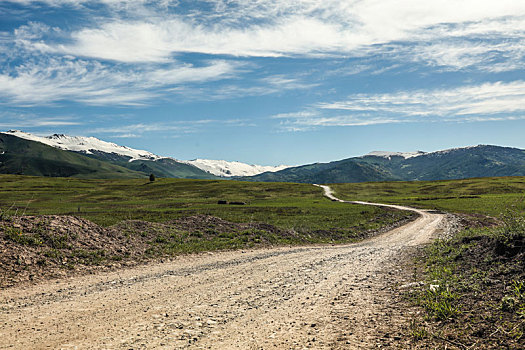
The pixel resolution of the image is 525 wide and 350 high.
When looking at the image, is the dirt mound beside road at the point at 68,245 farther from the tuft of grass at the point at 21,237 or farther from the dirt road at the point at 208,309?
the dirt road at the point at 208,309

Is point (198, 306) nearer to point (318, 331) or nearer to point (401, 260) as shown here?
point (318, 331)

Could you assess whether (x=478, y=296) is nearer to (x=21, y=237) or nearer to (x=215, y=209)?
(x=21, y=237)

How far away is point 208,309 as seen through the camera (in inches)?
→ 503

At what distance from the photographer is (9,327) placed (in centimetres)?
1112

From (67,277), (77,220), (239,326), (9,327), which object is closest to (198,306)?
(239,326)

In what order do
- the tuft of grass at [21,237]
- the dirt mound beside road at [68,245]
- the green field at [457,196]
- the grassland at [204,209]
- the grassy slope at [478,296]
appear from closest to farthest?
the grassy slope at [478,296] < the dirt mound beside road at [68,245] < the tuft of grass at [21,237] < the grassland at [204,209] < the green field at [457,196]

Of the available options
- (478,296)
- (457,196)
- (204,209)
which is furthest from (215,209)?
(457,196)

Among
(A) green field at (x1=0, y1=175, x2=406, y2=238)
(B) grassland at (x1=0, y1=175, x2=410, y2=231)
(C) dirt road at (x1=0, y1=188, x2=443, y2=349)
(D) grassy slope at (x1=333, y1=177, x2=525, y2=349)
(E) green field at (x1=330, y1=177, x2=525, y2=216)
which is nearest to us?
(D) grassy slope at (x1=333, y1=177, x2=525, y2=349)

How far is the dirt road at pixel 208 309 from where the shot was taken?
988cm

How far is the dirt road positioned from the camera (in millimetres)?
9883

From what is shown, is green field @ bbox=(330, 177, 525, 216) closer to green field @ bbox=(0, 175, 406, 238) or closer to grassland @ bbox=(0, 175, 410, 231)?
green field @ bbox=(0, 175, 406, 238)

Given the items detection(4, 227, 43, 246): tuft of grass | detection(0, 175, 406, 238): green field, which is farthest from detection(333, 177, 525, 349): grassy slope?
detection(0, 175, 406, 238): green field

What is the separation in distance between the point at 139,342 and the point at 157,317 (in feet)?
7.09

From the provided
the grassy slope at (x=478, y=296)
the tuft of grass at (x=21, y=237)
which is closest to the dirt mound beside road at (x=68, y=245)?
the tuft of grass at (x=21, y=237)
